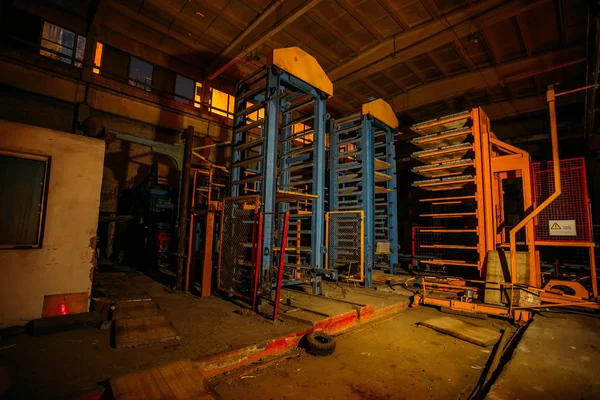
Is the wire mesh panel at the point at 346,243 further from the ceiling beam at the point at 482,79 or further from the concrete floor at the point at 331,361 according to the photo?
the ceiling beam at the point at 482,79

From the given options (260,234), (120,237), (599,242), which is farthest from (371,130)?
(120,237)

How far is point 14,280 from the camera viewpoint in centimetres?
374

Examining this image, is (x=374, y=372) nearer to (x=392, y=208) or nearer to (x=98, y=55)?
(x=392, y=208)

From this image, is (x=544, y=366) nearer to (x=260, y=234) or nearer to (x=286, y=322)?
(x=286, y=322)

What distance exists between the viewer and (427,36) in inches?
421

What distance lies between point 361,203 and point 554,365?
5614 mm

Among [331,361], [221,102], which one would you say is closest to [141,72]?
[221,102]

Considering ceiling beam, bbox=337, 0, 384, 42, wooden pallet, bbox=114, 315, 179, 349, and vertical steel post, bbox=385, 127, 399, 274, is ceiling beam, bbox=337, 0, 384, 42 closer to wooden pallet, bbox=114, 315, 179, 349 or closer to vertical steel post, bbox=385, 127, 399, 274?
vertical steel post, bbox=385, 127, 399, 274

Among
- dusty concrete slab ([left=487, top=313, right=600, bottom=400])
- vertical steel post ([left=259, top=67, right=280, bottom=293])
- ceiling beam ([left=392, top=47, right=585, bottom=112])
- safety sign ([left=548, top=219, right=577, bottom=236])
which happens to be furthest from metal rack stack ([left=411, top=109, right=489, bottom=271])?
ceiling beam ([left=392, top=47, right=585, bottom=112])

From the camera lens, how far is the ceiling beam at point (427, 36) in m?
9.13

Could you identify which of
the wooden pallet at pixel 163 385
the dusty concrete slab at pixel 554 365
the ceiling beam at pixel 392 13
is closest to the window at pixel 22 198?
the wooden pallet at pixel 163 385

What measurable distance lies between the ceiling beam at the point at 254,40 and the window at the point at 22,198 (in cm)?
907

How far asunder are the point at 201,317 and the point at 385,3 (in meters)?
11.1

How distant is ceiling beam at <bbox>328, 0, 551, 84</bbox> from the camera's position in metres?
9.13
